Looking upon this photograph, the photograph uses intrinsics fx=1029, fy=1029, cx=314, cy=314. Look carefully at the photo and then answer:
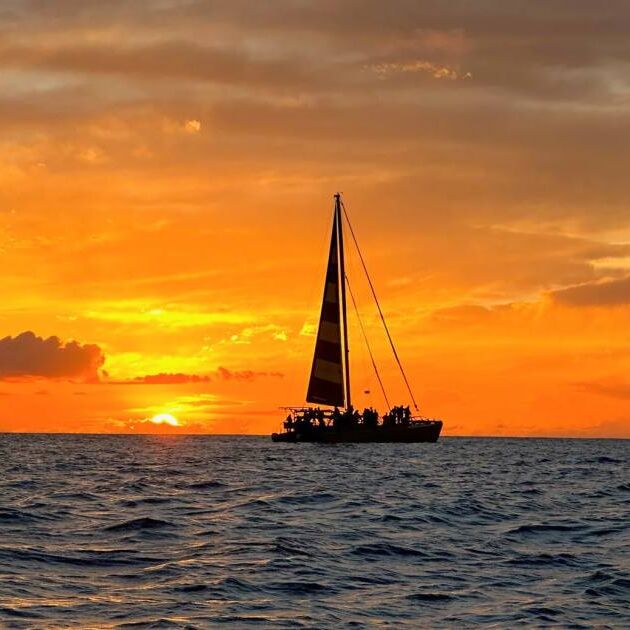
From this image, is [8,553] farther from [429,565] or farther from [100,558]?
[429,565]

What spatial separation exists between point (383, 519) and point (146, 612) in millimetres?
16457

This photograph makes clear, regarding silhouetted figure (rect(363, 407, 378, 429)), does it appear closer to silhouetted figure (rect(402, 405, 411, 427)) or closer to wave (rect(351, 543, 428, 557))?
silhouetted figure (rect(402, 405, 411, 427))

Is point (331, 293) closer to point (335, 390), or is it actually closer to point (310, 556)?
point (335, 390)

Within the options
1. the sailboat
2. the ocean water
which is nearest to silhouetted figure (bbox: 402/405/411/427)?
the sailboat

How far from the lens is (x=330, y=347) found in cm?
10712

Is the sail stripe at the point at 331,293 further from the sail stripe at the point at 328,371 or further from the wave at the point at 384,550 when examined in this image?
the wave at the point at 384,550

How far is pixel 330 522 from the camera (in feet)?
110

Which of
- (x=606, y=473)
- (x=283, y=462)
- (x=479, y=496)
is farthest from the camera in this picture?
(x=283, y=462)

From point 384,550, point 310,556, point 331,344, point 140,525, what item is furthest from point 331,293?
point 310,556

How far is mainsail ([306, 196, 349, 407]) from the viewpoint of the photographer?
350ft

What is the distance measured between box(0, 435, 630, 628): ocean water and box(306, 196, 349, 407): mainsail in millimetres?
57223

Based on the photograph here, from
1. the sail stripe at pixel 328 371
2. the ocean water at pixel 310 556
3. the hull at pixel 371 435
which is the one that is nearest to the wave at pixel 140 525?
the ocean water at pixel 310 556

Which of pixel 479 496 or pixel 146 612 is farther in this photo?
pixel 479 496

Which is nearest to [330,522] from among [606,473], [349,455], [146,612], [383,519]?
[383,519]
